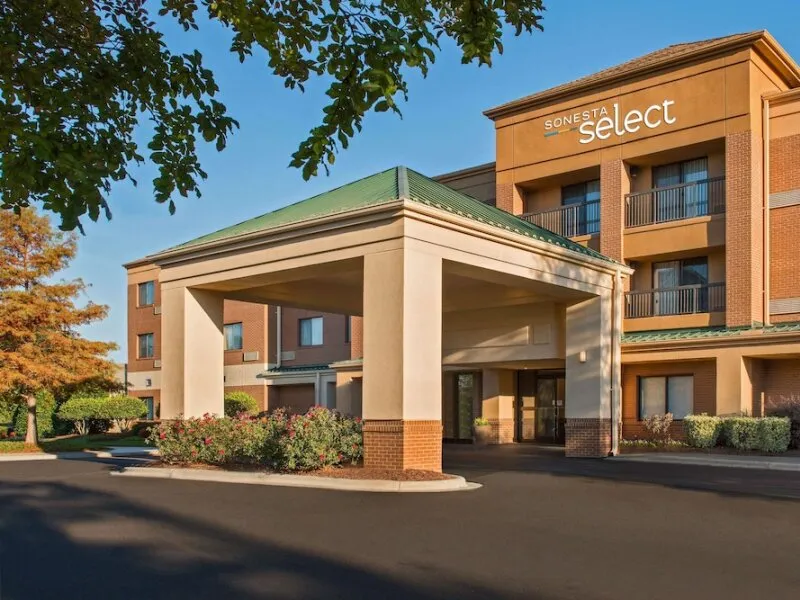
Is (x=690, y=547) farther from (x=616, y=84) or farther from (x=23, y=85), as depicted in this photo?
(x=616, y=84)

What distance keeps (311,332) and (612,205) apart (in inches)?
695

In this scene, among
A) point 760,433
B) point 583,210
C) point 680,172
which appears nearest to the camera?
point 760,433

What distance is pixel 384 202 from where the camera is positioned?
15.4m

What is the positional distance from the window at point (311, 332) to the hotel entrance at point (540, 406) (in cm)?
1260

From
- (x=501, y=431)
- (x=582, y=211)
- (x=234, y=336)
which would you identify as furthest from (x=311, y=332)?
(x=582, y=211)

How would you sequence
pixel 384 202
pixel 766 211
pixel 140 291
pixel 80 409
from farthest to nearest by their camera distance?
pixel 140 291, pixel 80 409, pixel 766 211, pixel 384 202

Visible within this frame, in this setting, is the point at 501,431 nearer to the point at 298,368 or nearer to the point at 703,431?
the point at 703,431

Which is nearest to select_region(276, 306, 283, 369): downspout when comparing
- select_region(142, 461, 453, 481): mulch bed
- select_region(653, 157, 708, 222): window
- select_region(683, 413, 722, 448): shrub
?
select_region(653, 157, 708, 222): window

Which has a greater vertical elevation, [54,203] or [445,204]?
[445,204]

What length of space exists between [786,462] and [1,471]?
61.9 feet

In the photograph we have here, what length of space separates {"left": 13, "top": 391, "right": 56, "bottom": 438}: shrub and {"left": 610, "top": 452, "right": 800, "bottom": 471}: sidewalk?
94.1 ft

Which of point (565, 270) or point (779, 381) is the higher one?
point (565, 270)

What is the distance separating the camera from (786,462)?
19500mm

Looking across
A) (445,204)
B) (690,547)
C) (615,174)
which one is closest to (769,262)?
(615,174)
